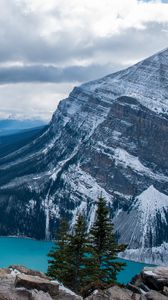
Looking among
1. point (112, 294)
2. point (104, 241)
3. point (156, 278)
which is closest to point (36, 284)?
point (112, 294)

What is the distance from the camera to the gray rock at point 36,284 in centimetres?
3647

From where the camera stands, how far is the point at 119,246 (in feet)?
182

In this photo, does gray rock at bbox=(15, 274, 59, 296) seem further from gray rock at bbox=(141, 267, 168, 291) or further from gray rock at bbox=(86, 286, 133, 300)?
gray rock at bbox=(141, 267, 168, 291)

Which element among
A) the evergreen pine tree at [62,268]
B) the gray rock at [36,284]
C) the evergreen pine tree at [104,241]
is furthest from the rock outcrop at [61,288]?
the evergreen pine tree at [104,241]

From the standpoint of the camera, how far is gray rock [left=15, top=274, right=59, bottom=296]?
36469 millimetres

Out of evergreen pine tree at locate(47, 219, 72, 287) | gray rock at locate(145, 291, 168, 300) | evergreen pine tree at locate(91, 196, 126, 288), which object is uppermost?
evergreen pine tree at locate(91, 196, 126, 288)

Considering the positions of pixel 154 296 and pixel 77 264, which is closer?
pixel 154 296

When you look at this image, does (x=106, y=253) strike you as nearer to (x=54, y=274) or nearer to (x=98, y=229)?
(x=98, y=229)

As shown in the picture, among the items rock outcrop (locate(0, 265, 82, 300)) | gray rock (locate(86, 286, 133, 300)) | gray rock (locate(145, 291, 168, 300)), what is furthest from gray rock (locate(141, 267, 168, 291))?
rock outcrop (locate(0, 265, 82, 300))

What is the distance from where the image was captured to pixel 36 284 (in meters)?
36.7

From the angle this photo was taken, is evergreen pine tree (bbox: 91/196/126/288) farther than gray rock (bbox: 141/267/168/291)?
Yes

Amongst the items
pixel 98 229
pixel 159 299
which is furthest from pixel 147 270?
pixel 98 229

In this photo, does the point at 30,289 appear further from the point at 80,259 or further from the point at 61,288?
the point at 80,259

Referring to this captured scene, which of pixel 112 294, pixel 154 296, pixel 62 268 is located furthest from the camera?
pixel 62 268
